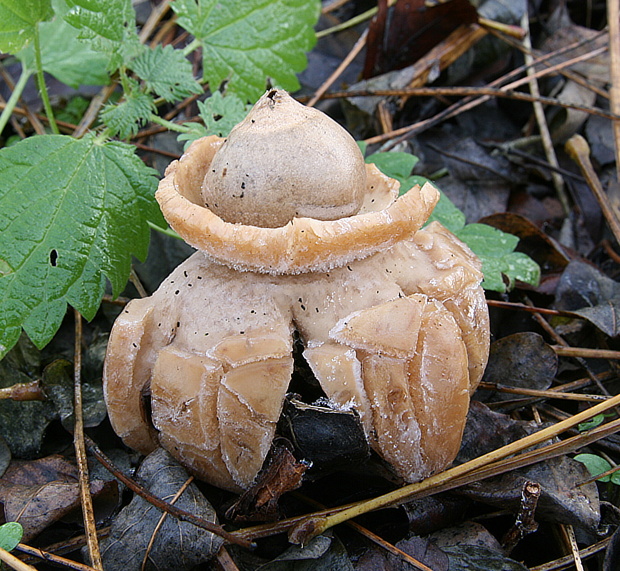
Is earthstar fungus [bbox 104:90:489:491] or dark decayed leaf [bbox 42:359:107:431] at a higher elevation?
earthstar fungus [bbox 104:90:489:491]

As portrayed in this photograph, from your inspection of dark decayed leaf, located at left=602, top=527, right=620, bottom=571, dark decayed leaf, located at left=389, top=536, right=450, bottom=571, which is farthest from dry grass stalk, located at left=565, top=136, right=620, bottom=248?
dark decayed leaf, located at left=389, top=536, right=450, bottom=571

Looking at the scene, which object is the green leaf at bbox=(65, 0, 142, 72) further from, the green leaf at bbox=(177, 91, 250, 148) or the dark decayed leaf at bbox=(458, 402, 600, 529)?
the dark decayed leaf at bbox=(458, 402, 600, 529)

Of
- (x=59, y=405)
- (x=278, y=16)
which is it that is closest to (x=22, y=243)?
(x=59, y=405)

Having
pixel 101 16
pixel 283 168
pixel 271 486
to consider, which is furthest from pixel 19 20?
pixel 271 486

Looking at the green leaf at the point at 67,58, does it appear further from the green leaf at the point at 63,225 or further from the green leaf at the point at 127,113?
the green leaf at the point at 63,225

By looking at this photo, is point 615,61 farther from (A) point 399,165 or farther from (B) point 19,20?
(B) point 19,20

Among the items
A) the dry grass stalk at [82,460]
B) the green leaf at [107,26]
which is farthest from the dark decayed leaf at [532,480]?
the green leaf at [107,26]

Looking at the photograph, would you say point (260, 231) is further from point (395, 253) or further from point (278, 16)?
point (278, 16)
